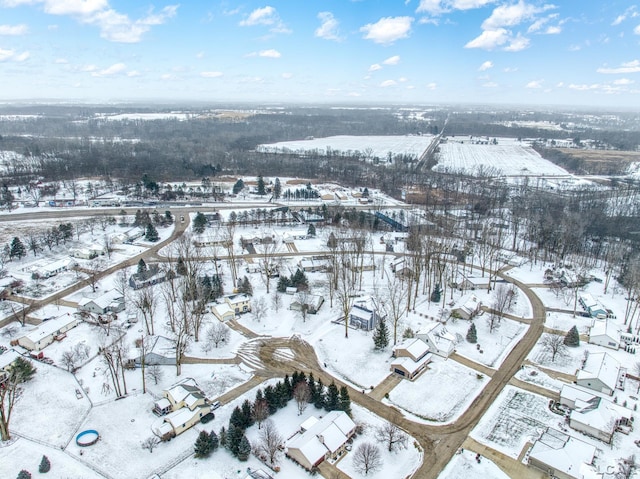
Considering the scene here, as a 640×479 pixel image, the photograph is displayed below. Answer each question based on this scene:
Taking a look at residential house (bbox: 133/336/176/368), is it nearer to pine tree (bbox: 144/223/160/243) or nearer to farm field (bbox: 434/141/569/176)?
pine tree (bbox: 144/223/160/243)

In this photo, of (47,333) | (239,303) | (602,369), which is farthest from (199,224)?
(602,369)

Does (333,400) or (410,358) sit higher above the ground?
(333,400)

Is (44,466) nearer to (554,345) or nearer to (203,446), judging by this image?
(203,446)

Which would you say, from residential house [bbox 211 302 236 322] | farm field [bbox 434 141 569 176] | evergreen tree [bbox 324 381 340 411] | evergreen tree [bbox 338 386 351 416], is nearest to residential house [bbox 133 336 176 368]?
residential house [bbox 211 302 236 322]

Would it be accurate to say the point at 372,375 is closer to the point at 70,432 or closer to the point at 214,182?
the point at 70,432

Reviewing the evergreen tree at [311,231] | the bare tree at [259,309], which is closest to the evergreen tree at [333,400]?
the bare tree at [259,309]
